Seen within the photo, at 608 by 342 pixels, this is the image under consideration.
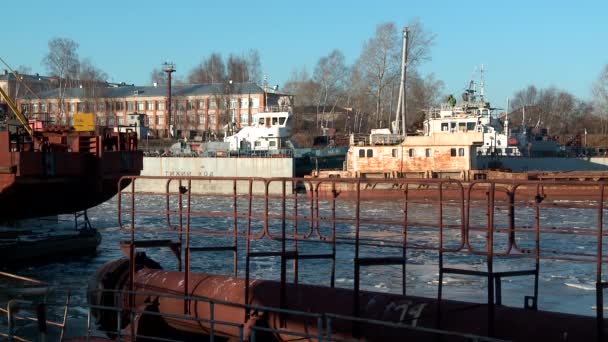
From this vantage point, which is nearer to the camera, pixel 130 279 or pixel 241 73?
pixel 130 279

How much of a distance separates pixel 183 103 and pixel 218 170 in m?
34.6

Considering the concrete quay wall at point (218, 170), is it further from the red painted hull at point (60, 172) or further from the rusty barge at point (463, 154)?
the red painted hull at point (60, 172)

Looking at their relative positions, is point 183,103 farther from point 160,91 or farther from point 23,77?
point 23,77

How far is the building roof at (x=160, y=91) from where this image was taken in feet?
277

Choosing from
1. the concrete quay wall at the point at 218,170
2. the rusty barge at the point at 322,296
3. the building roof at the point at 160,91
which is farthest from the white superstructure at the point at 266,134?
the rusty barge at the point at 322,296

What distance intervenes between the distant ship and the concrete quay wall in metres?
29.8

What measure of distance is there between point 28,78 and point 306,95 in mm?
39559

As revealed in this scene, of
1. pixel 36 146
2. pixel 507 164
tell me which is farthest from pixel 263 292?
pixel 507 164

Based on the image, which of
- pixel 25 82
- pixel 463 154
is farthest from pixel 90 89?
pixel 463 154

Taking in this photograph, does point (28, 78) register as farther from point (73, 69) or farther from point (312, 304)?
point (312, 304)

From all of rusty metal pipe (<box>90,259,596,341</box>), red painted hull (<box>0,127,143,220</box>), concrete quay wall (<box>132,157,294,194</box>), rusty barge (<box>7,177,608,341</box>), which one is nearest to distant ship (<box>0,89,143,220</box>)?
red painted hull (<box>0,127,143,220</box>)

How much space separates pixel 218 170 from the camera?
54.8 metres

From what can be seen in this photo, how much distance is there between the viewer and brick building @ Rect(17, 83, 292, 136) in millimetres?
83938

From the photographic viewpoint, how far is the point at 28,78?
338 ft
